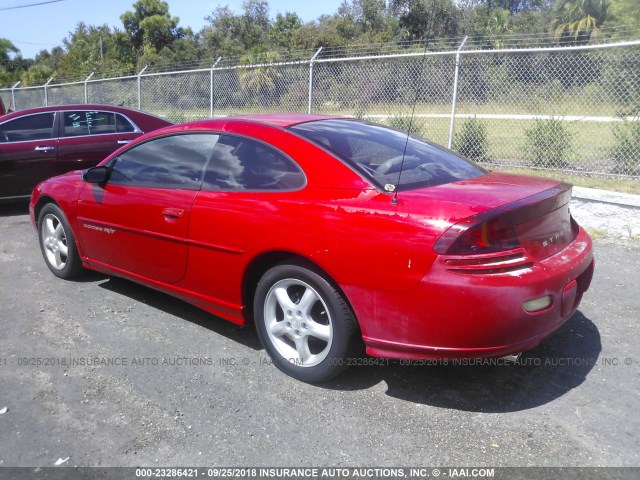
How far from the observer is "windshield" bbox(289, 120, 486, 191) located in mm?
3367

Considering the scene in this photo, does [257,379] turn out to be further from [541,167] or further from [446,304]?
[541,167]

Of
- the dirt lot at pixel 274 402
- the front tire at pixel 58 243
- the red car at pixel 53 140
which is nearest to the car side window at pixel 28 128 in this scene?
the red car at pixel 53 140

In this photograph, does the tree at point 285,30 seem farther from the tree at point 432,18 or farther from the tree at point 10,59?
the tree at point 10,59

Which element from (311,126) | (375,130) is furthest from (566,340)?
(311,126)

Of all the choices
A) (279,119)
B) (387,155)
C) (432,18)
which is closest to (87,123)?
(279,119)

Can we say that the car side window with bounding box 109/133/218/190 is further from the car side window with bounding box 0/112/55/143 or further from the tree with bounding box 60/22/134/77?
the tree with bounding box 60/22/134/77

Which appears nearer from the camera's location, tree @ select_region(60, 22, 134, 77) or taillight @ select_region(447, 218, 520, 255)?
taillight @ select_region(447, 218, 520, 255)

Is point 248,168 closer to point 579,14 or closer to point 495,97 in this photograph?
point 495,97

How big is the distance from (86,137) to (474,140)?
574 cm

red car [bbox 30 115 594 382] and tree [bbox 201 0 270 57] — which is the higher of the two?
tree [bbox 201 0 270 57]

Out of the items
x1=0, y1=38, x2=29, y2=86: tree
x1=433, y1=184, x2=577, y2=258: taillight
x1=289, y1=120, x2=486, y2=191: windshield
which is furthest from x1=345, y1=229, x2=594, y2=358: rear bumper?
x1=0, y1=38, x2=29, y2=86: tree

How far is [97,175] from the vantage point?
14.9ft

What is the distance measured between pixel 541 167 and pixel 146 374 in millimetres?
6587

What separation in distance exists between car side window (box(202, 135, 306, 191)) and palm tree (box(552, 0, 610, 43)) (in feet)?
113
